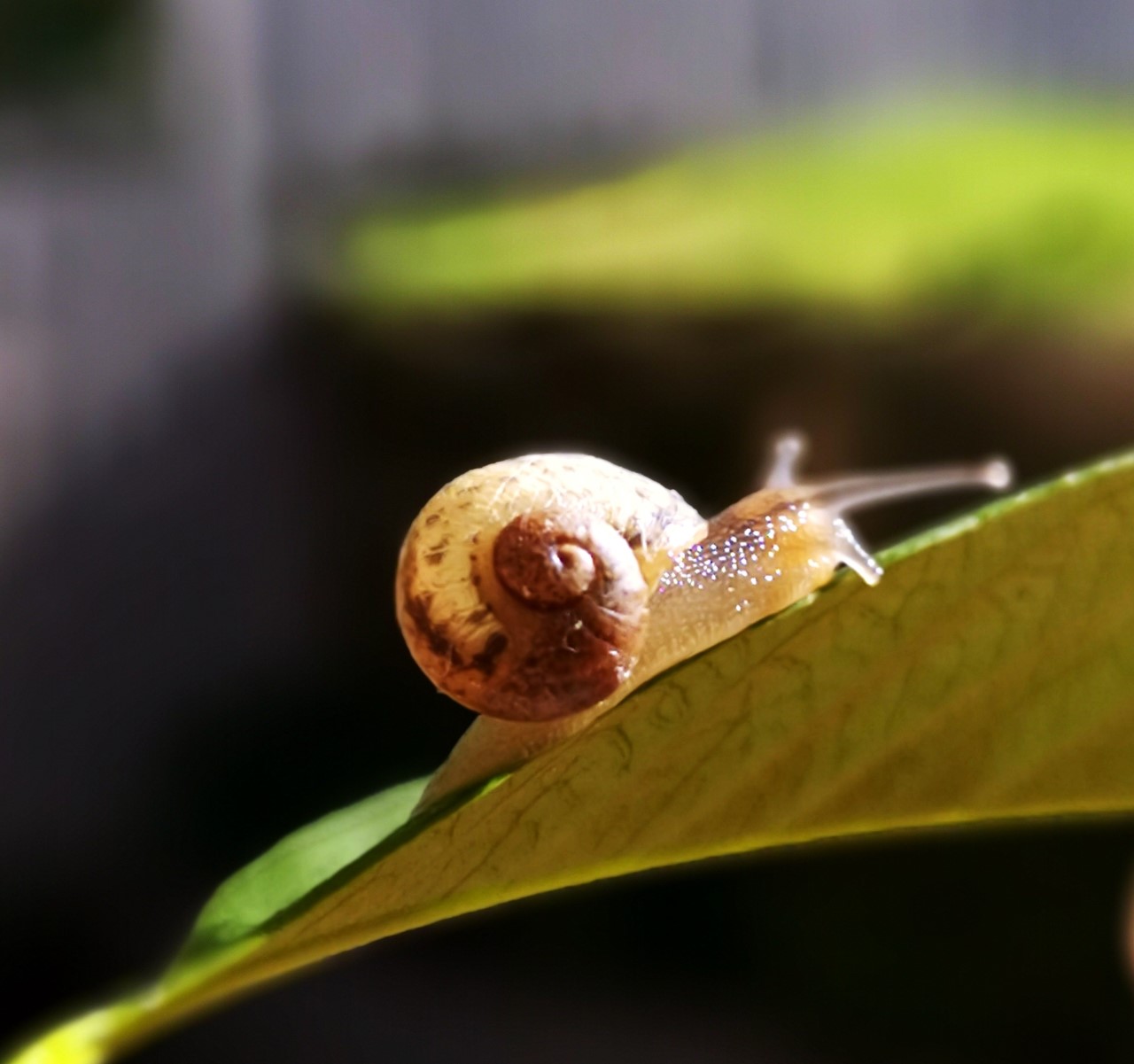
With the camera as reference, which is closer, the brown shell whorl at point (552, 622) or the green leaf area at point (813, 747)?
the green leaf area at point (813, 747)

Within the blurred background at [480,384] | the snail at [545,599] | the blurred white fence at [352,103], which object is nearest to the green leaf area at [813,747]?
the snail at [545,599]

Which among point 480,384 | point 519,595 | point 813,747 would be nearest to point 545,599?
point 519,595

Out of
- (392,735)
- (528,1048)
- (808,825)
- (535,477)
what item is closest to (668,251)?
(392,735)

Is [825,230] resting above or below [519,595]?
above

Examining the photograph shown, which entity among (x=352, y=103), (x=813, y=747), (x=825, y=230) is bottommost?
(x=813, y=747)

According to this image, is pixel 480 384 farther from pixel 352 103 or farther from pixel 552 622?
pixel 552 622

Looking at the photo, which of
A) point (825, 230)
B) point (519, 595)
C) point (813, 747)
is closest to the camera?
point (813, 747)

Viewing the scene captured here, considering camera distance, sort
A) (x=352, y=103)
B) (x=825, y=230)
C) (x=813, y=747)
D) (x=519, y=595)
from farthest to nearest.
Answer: (x=352, y=103), (x=825, y=230), (x=519, y=595), (x=813, y=747)

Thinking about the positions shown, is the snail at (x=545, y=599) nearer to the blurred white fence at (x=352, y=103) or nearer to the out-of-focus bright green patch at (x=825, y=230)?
the out-of-focus bright green patch at (x=825, y=230)
